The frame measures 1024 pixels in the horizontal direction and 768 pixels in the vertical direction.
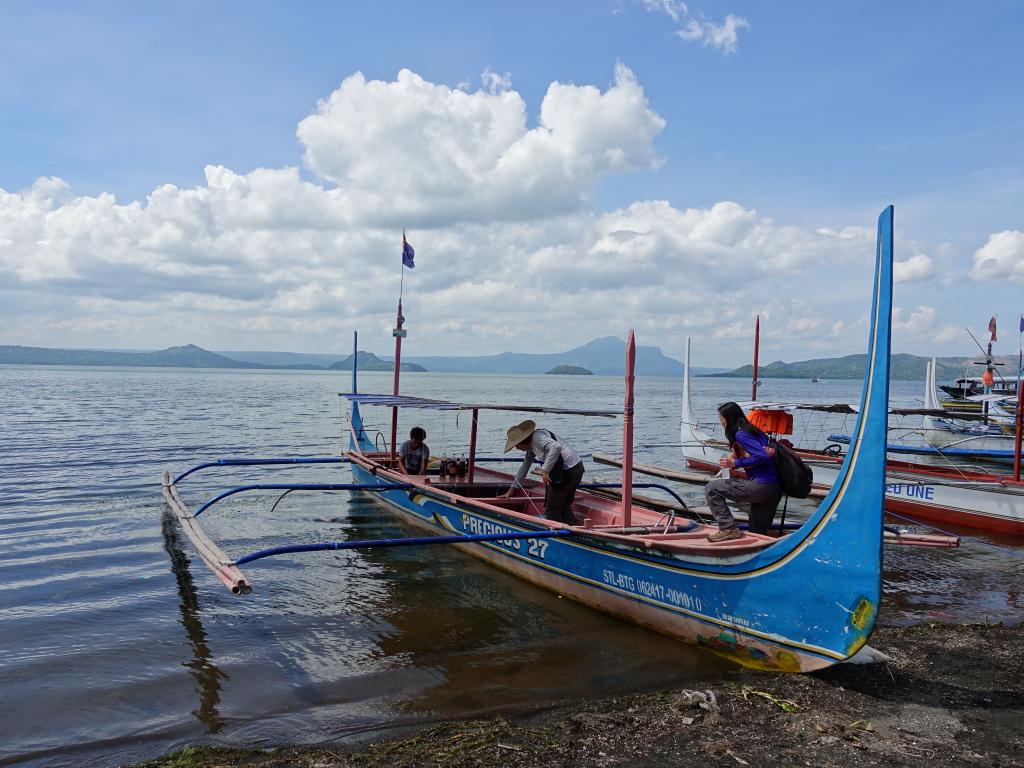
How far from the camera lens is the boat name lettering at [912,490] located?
52.6 ft

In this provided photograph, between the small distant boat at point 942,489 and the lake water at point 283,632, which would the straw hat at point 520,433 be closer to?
the lake water at point 283,632

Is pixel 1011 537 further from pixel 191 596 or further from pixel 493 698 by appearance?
pixel 191 596

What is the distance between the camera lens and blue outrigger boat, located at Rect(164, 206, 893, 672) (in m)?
5.77

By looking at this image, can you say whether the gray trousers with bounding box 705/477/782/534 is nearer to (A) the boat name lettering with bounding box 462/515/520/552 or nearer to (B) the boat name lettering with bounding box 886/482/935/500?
(A) the boat name lettering with bounding box 462/515/520/552

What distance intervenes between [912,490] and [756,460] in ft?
37.4

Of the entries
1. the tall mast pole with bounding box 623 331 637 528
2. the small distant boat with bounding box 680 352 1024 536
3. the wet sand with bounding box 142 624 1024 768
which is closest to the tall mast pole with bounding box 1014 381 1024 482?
the small distant boat with bounding box 680 352 1024 536

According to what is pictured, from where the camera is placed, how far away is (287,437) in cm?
3133

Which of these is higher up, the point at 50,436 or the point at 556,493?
the point at 556,493

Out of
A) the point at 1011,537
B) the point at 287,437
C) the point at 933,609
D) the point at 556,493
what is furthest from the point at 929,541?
the point at 287,437

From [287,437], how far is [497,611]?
24068 millimetres

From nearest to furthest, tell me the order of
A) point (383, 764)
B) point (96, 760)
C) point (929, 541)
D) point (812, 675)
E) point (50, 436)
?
point (383, 764)
point (96, 760)
point (812, 675)
point (929, 541)
point (50, 436)

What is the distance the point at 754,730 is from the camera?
5527mm

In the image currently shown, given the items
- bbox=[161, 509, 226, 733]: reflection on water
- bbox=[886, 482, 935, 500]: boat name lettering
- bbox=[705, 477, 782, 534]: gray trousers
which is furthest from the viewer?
bbox=[886, 482, 935, 500]: boat name lettering

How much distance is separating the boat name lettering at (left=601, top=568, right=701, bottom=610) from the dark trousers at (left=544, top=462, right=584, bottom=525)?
1.38 meters
